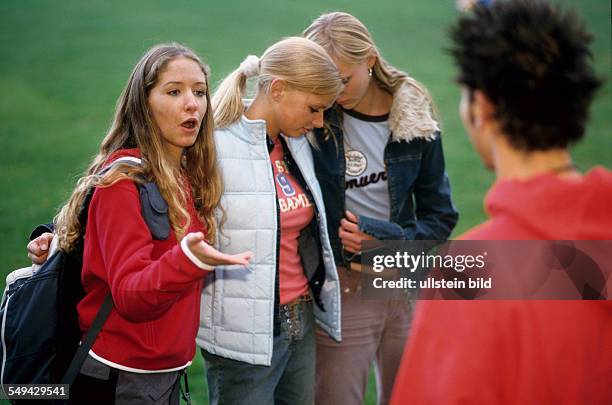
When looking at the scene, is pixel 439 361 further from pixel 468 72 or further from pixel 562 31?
pixel 562 31

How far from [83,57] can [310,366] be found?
1090 centimetres

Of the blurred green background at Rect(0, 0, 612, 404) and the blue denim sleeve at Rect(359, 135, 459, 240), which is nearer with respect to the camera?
the blue denim sleeve at Rect(359, 135, 459, 240)

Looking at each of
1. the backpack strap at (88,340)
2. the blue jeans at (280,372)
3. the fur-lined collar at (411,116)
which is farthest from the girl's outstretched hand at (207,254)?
the fur-lined collar at (411,116)

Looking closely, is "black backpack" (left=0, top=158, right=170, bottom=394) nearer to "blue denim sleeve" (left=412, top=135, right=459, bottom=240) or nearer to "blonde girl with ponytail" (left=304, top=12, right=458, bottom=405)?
"blonde girl with ponytail" (left=304, top=12, right=458, bottom=405)

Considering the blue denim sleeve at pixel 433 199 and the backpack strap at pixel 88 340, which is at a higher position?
the blue denim sleeve at pixel 433 199

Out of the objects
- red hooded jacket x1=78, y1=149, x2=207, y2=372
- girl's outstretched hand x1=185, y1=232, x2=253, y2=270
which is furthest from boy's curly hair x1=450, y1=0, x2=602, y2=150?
red hooded jacket x1=78, y1=149, x2=207, y2=372

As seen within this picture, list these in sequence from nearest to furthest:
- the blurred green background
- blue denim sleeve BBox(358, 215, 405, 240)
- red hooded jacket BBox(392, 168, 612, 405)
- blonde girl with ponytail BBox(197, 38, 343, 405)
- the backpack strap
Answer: red hooded jacket BBox(392, 168, 612, 405), the backpack strap, blonde girl with ponytail BBox(197, 38, 343, 405), blue denim sleeve BBox(358, 215, 405, 240), the blurred green background

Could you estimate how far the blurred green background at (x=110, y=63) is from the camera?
8.43 m

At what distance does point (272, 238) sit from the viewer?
286 centimetres

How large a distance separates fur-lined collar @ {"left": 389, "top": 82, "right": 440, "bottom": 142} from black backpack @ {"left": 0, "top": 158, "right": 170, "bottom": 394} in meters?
1.19

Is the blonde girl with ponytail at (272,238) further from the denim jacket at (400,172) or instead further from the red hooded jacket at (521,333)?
the red hooded jacket at (521,333)

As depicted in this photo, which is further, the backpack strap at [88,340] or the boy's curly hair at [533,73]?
the backpack strap at [88,340]

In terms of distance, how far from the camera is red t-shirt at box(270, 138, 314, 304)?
3.01m

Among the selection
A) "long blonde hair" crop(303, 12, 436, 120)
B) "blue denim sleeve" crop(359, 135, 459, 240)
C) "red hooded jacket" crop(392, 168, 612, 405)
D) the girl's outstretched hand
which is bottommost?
"red hooded jacket" crop(392, 168, 612, 405)
